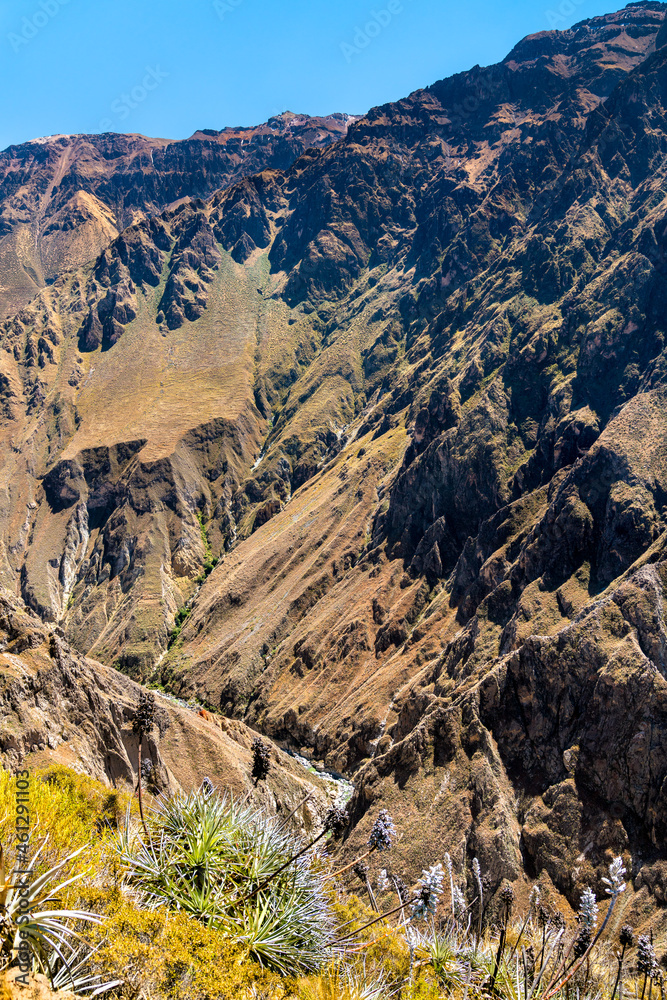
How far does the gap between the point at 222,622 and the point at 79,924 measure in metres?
148

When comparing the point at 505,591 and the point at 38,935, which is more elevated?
the point at 38,935

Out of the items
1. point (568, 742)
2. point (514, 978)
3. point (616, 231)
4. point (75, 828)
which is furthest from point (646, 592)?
point (616, 231)

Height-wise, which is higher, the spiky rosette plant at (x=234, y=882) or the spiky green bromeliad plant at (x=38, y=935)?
the spiky green bromeliad plant at (x=38, y=935)

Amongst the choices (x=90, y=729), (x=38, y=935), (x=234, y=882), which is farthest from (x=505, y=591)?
(x=38, y=935)

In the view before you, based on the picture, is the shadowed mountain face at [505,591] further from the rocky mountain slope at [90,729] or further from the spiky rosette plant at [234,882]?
the spiky rosette plant at [234,882]

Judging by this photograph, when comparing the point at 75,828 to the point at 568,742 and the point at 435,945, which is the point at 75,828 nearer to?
the point at 435,945

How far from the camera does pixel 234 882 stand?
83.1 feet

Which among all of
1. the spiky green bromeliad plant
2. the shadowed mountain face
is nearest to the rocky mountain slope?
→ the shadowed mountain face

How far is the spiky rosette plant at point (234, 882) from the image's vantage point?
23906mm

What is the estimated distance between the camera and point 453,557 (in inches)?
5369

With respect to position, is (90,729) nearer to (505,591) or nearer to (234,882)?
(234,882)

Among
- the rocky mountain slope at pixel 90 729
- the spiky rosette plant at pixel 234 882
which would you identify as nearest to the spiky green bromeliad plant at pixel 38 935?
the spiky rosette plant at pixel 234 882

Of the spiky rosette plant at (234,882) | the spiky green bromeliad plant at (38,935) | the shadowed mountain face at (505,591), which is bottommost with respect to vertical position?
the shadowed mountain face at (505,591)

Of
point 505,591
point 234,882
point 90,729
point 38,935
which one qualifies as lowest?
point 505,591
